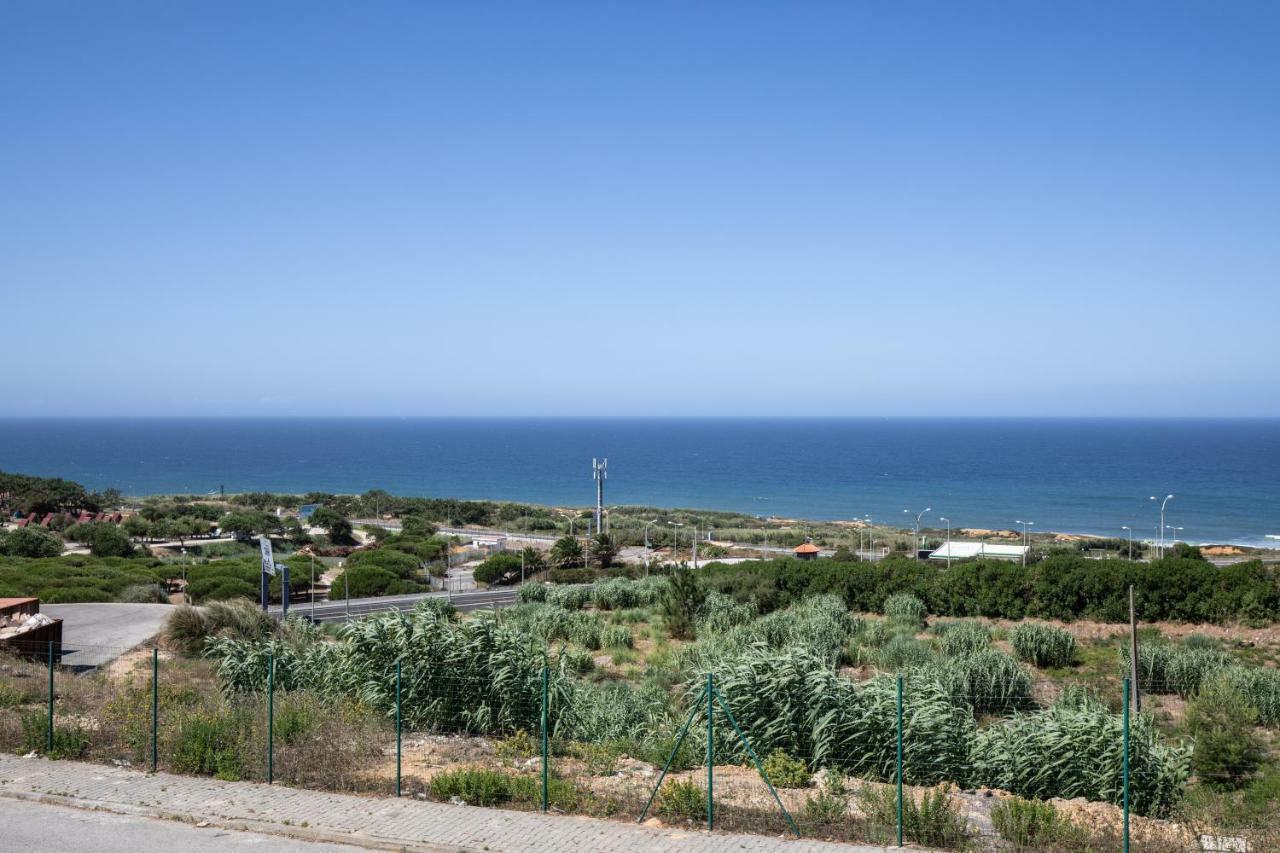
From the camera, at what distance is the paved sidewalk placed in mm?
9586

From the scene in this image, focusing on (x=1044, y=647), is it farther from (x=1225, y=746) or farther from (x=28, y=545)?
(x=28, y=545)

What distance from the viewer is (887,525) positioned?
346 ft

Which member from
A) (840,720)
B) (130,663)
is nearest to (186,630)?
(130,663)

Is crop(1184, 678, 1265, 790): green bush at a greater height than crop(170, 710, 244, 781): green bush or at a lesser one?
lesser

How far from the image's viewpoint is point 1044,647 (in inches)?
905

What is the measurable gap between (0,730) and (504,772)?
782 cm

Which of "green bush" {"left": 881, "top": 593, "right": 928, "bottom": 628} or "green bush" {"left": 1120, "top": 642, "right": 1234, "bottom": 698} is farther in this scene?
"green bush" {"left": 881, "top": 593, "right": 928, "bottom": 628}

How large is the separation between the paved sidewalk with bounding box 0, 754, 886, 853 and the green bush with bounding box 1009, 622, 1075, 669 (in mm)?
15512

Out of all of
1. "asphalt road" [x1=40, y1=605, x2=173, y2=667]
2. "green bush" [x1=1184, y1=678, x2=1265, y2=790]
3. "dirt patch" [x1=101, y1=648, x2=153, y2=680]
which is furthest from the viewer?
"asphalt road" [x1=40, y1=605, x2=173, y2=667]

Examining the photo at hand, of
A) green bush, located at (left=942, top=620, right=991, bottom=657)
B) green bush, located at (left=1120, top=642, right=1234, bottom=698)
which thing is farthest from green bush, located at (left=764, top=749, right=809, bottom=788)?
green bush, located at (left=1120, top=642, right=1234, bottom=698)

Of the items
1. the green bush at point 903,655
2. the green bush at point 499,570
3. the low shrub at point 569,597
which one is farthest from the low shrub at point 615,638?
the green bush at point 499,570

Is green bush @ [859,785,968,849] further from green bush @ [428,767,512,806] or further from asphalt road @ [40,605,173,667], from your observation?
asphalt road @ [40,605,173,667]

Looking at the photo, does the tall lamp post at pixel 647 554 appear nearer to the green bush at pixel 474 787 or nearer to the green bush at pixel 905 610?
the green bush at pixel 905 610

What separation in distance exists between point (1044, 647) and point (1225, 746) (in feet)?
31.1
